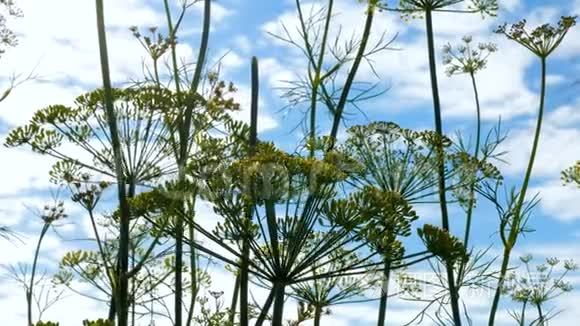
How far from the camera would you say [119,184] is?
627cm

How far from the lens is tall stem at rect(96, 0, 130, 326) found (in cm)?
583

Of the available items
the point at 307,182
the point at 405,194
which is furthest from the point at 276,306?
the point at 405,194

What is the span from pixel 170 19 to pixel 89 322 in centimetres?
370

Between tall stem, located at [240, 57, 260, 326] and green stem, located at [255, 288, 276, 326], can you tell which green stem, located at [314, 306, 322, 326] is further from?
tall stem, located at [240, 57, 260, 326]

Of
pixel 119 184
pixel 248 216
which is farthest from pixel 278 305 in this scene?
pixel 119 184

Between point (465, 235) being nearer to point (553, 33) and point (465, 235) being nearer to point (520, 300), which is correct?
point (553, 33)

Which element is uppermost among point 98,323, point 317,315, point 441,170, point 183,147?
point 441,170

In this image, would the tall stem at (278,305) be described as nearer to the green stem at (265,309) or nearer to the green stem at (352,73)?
the green stem at (265,309)

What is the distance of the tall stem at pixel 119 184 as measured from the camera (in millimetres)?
5829

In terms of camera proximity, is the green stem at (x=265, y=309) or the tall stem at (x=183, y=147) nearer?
the green stem at (x=265, y=309)

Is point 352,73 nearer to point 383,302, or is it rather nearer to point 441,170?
point 441,170

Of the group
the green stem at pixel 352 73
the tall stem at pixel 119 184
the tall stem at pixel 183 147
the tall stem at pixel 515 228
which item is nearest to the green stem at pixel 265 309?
the tall stem at pixel 183 147

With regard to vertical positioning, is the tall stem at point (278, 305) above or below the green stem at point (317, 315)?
below

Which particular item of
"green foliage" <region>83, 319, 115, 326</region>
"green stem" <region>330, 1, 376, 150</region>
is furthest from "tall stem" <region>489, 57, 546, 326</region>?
"green foliage" <region>83, 319, 115, 326</region>
